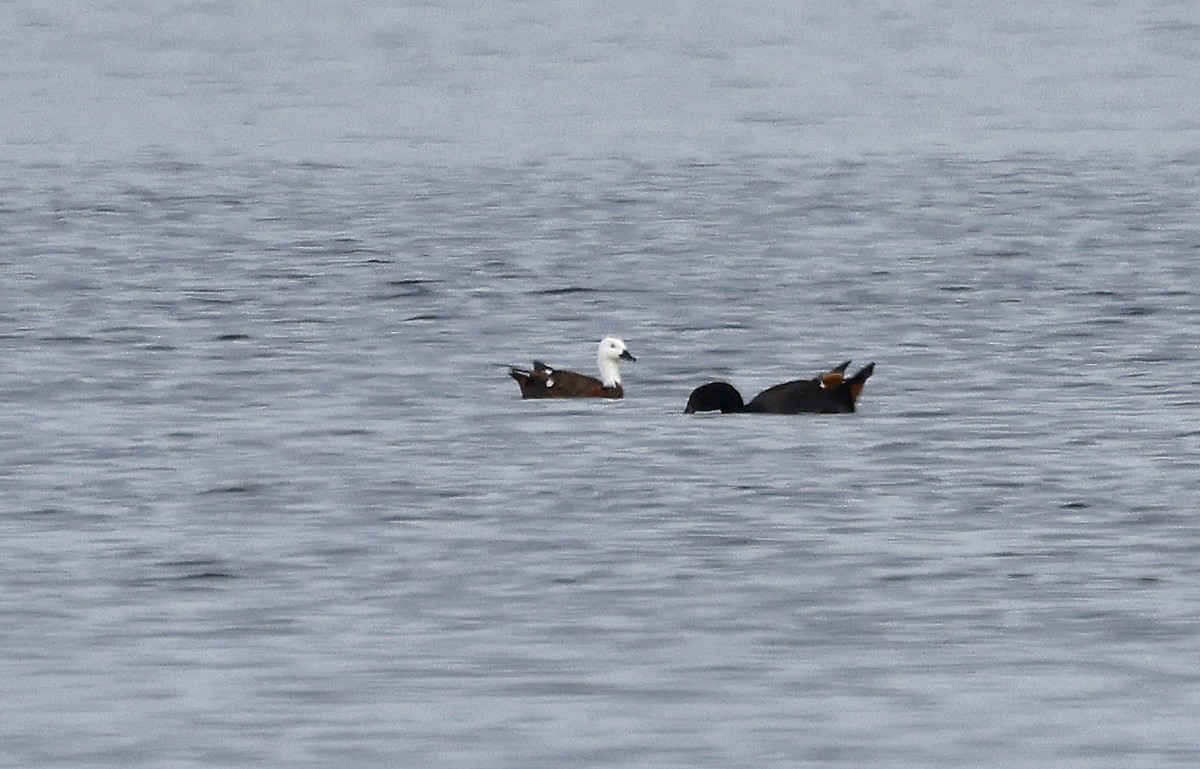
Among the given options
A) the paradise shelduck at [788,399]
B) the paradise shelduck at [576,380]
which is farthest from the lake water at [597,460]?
the paradise shelduck at [576,380]

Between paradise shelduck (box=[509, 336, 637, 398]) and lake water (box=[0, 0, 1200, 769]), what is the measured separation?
0.86ft

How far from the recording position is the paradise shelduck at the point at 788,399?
55.3ft

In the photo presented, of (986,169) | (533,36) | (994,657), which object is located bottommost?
(994,657)

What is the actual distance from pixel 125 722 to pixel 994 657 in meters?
2.83

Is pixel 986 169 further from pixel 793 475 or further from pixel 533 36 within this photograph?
pixel 533 36

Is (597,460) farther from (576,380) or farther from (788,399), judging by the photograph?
(576,380)

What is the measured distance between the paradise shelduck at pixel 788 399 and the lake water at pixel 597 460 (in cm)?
10

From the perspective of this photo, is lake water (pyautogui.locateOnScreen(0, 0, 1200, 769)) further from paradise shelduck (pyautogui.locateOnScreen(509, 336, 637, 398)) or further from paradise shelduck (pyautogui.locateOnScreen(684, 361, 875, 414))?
paradise shelduck (pyautogui.locateOnScreen(509, 336, 637, 398))

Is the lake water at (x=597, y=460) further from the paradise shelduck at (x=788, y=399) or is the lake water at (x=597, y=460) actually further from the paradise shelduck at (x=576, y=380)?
the paradise shelduck at (x=576, y=380)

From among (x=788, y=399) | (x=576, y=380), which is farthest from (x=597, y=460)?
(x=576, y=380)

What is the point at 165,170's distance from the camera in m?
35.2

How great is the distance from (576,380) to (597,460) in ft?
8.46

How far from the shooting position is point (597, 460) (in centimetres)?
1534

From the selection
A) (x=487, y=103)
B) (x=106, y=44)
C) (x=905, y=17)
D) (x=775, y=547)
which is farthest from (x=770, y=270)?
(x=905, y=17)
